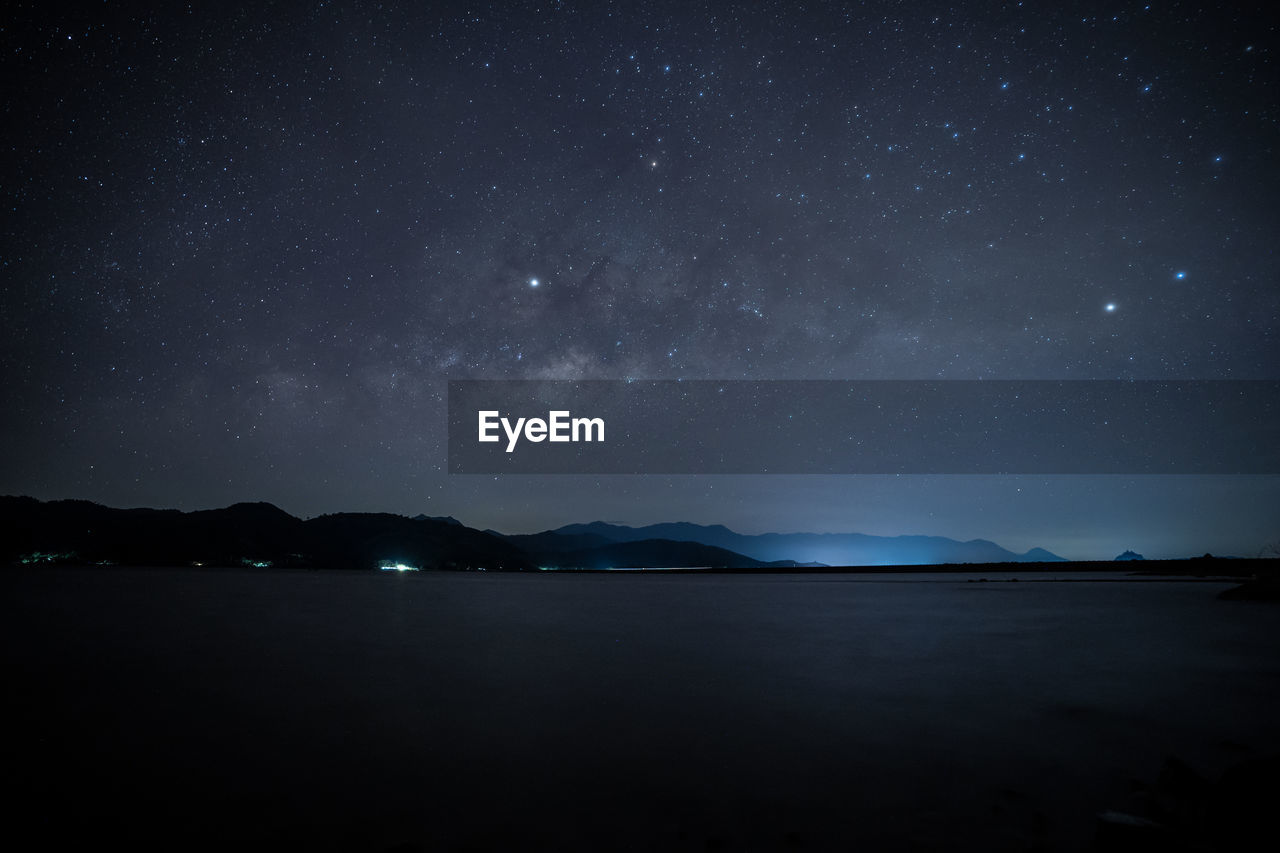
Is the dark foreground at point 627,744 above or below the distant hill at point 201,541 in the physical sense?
above

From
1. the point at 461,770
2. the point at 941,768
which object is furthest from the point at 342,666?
the point at 941,768

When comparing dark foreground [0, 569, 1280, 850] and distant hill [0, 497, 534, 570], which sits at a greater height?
dark foreground [0, 569, 1280, 850]

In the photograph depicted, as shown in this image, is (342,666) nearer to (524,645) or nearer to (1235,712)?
(524,645)

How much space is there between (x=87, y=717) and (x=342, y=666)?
498cm

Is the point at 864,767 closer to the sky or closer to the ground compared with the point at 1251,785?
closer to the ground

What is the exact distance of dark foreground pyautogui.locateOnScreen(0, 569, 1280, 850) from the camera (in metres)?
5.04

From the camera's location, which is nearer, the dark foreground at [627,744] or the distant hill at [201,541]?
the dark foreground at [627,744]

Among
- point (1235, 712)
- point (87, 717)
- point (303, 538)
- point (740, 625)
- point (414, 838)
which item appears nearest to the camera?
point (414, 838)

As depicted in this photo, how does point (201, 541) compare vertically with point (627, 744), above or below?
below

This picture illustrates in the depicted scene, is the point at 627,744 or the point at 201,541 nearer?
the point at 627,744

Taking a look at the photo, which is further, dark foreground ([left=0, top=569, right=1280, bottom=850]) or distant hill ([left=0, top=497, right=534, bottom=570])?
distant hill ([left=0, top=497, right=534, bottom=570])

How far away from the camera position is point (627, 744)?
24.7ft

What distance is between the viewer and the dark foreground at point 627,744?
5.04 meters

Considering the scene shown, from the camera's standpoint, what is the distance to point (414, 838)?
4883 millimetres
